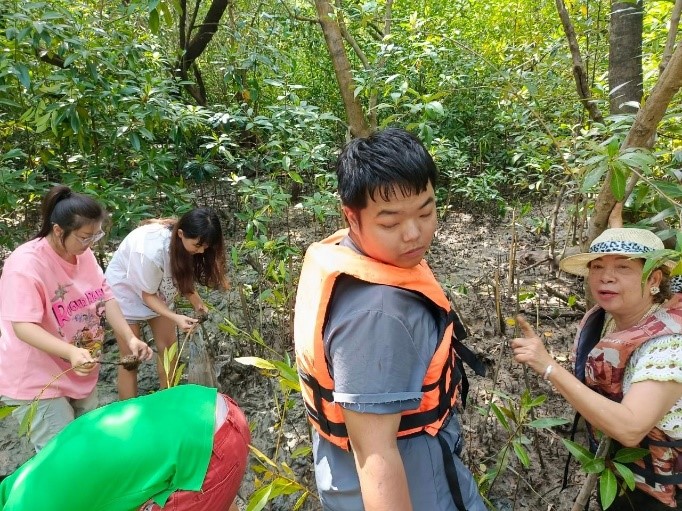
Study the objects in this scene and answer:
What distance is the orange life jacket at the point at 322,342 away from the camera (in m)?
1.02

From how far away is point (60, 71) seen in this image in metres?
3.32

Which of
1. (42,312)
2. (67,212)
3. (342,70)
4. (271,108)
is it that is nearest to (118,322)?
(42,312)

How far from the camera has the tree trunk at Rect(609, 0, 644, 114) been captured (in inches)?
89.9

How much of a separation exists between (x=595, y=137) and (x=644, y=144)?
1704mm

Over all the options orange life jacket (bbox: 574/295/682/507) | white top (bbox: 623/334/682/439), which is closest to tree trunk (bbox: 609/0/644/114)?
orange life jacket (bbox: 574/295/682/507)

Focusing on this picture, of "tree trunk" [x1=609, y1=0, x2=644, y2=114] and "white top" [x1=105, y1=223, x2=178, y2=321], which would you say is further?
"white top" [x1=105, y1=223, x2=178, y2=321]

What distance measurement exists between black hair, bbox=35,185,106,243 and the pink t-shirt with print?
4.1 inches

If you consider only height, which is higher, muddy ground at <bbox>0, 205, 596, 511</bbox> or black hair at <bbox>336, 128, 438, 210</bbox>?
black hair at <bbox>336, 128, 438, 210</bbox>

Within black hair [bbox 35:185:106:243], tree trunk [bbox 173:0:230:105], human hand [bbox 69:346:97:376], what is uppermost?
tree trunk [bbox 173:0:230:105]

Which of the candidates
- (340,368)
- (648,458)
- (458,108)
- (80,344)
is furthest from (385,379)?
(458,108)

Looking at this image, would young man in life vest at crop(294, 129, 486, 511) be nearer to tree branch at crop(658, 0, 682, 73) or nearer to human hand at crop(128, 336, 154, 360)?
tree branch at crop(658, 0, 682, 73)

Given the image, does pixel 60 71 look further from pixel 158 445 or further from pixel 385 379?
pixel 385 379

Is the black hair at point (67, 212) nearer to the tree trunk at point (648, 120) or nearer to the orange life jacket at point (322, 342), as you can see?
the orange life jacket at point (322, 342)

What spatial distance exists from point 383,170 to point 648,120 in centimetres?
105
